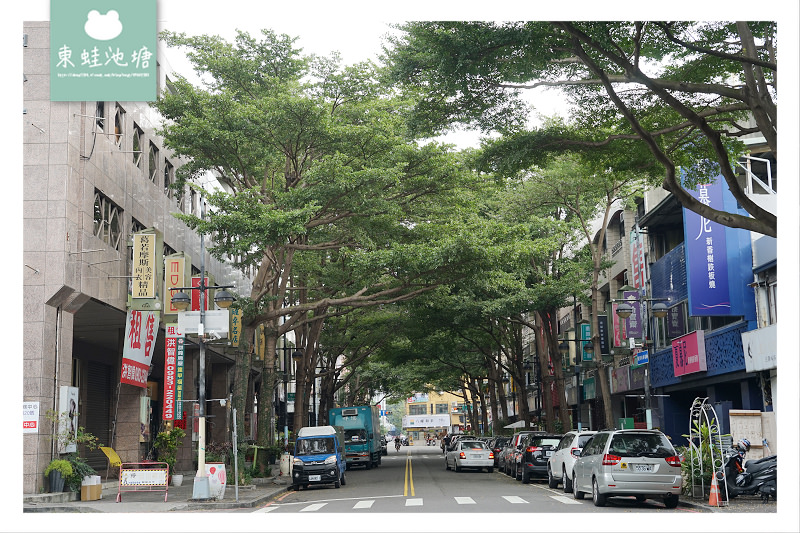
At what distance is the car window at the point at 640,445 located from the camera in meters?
18.1

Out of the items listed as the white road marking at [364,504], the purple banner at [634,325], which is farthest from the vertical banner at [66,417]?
the purple banner at [634,325]

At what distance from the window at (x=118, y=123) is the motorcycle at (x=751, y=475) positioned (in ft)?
67.3

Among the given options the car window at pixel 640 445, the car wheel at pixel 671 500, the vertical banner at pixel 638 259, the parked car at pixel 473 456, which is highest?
the vertical banner at pixel 638 259

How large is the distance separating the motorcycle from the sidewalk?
11.5m

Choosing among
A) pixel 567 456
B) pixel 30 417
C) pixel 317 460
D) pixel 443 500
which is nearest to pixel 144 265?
pixel 30 417

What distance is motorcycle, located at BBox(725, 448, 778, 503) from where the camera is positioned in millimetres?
17922

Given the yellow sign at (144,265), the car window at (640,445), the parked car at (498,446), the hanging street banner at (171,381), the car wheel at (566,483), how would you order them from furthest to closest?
the parked car at (498,446) → the hanging street banner at (171,381) → the yellow sign at (144,265) → the car wheel at (566,483) → the car window at (640,445)

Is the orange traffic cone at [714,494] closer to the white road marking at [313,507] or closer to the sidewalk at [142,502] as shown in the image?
the white road marking at [313,507]

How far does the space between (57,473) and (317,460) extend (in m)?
8.92

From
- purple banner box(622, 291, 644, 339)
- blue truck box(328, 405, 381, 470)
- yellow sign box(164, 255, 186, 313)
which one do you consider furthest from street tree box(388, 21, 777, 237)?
blue truck box(328, 405, 381, 470)

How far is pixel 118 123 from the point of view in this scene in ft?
92.6

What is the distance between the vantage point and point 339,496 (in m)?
23.6

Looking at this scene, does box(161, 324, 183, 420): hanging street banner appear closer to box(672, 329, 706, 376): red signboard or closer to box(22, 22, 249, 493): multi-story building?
box(22, 22, 249, 493): multi-story building

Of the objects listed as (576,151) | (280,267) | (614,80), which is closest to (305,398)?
(280,267)
